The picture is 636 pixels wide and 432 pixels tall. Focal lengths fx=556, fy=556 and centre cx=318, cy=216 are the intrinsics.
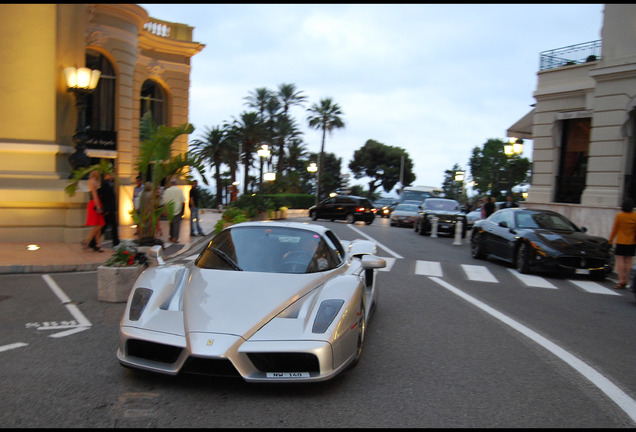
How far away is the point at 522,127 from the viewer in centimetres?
2600

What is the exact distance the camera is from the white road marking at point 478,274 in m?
11.9

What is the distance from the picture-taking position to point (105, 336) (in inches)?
243

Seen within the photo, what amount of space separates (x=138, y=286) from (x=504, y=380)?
11.3 feet

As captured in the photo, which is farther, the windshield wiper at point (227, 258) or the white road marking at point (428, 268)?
the white road marking at point (428, 268)

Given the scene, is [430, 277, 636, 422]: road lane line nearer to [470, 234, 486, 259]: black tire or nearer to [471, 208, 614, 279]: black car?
[471, 208, 614, 279]: black car

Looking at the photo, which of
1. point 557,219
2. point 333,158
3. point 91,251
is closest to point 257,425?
point 91,251

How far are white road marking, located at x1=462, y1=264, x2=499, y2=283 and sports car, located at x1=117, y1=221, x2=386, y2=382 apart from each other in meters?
6.74

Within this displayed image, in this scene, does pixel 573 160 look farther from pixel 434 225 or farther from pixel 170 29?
pixel 170 29

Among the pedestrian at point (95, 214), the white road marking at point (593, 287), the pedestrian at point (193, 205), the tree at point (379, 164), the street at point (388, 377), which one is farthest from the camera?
the tree at point (379, 164)

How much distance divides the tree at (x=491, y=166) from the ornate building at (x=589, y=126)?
2447cm

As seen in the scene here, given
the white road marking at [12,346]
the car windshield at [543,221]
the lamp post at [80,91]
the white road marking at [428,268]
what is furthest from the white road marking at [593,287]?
the lamp post at [80,91]

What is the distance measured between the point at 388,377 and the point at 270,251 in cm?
174

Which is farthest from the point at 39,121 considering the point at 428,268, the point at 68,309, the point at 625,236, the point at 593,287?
the point at 625,236

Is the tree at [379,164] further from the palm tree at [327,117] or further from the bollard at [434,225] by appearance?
the bollard at [434,225]
